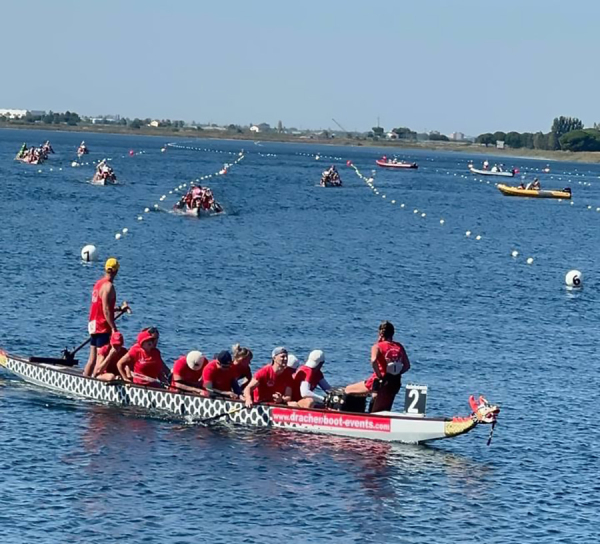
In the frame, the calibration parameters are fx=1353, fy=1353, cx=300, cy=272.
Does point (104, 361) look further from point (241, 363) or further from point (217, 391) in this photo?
point (241, 363)

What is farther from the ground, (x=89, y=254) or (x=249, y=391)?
(x=89, y=254)

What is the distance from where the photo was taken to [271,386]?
32719 mm

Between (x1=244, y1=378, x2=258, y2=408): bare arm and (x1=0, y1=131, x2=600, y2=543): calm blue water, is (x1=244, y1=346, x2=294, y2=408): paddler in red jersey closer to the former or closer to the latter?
(x1=244, y1=378, x2=258, y2=408): bare arm

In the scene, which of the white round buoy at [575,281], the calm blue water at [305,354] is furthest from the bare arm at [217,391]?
the white round buoy at [575,281]

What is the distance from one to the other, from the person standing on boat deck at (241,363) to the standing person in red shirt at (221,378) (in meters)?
0.12

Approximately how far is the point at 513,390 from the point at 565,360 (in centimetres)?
594

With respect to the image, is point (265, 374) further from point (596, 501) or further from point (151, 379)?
point (596, 501)

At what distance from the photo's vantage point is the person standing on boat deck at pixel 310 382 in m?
32.3

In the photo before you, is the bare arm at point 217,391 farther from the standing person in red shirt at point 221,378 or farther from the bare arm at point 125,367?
the bare arm at point 125,367

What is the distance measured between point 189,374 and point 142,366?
4.12 feet

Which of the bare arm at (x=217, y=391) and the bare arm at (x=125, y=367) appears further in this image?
the bare arm at (x=125, y=367)

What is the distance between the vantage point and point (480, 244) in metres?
87.5

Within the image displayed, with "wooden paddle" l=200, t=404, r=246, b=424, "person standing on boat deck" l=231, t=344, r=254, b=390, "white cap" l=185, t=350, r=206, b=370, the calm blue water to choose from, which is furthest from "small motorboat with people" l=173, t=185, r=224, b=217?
"wooden paddle" l=200, t=404, r=246, b=424

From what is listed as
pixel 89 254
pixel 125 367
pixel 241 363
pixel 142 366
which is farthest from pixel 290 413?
pixel 89 254
